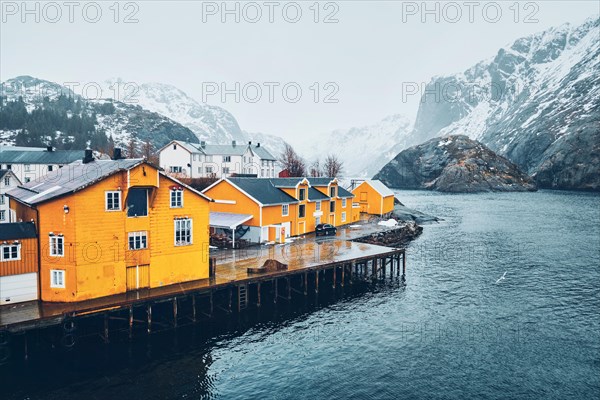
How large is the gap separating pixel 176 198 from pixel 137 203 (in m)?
3.31

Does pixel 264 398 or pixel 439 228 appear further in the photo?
pixel 439 228

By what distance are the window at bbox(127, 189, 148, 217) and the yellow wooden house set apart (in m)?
57.1

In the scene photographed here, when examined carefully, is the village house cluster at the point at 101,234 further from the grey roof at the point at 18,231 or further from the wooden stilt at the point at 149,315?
the wooden stilt at the point at 149,315

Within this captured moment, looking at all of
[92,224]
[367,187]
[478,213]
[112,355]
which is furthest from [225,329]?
[478,213]

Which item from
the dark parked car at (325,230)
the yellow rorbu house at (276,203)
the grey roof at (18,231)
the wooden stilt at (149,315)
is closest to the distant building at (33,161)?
the yellow rorbu house at (276,203)

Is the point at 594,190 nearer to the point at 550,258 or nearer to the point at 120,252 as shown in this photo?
the point at 550,258

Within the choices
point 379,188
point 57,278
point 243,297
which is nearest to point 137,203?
point 57,278

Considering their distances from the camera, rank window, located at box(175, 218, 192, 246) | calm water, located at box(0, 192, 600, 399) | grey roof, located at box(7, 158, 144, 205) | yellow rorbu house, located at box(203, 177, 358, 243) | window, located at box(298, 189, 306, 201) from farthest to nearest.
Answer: window, located at box(298, 189, 306, 201), yellow rorbu house, located at box(203, 177, 358, 243), window, located at box(175, 218, 192, 246), grey roof, located at box(7, 158, 144, 205), calm water, located at box(0, 192, 600, 399)

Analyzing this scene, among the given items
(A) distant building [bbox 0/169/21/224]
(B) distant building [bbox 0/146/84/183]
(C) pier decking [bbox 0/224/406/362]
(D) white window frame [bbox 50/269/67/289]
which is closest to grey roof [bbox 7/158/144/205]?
(D) white window frame [bbox 50/269/67/289]

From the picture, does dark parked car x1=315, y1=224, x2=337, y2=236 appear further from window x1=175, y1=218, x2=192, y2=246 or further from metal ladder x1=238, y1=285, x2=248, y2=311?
window x1=175, y1=218, x2=192, y2=246

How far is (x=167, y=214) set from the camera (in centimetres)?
3694

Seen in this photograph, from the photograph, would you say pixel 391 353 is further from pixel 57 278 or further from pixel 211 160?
pixel 211 160

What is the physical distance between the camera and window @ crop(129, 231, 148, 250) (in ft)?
114

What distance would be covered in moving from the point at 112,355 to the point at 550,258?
186ft
